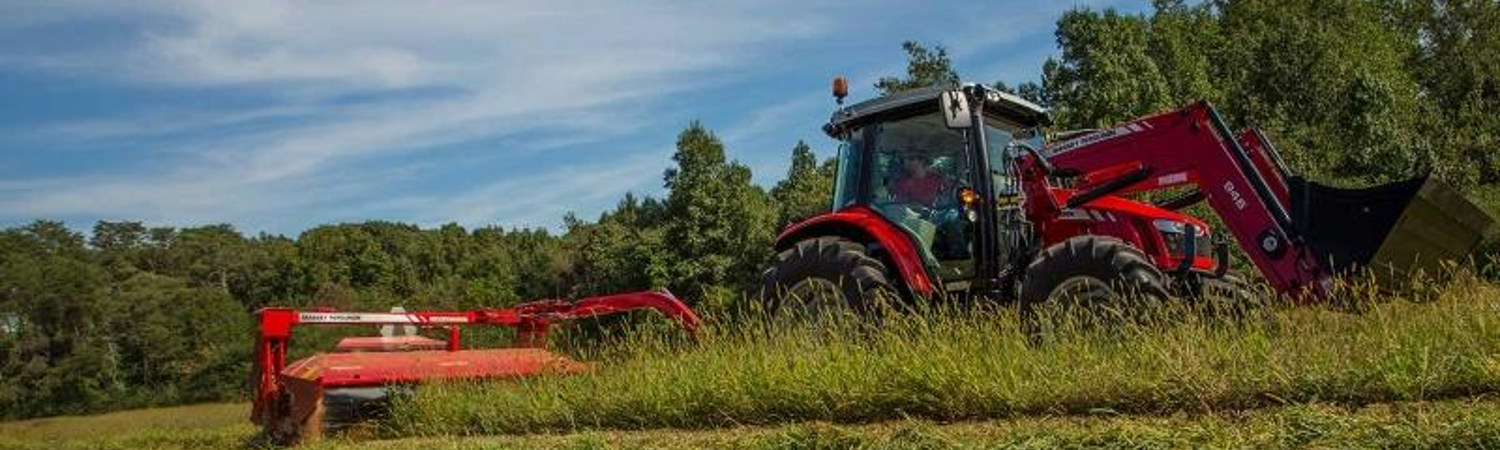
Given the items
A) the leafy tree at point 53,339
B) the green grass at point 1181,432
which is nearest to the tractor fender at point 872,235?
the green grass at point 1181,432

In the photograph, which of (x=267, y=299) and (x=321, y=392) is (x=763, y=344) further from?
(x=267, y=299)

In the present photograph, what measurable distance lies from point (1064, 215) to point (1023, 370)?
9.88 feet

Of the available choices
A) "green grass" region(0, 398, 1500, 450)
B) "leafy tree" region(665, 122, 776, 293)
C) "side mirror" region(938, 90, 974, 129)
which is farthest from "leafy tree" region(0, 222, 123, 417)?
"green grass" region(0, 398, 1500, 450)

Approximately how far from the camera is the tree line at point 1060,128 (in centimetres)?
2658

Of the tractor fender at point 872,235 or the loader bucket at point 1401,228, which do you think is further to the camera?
the tractor fender at point 872,235

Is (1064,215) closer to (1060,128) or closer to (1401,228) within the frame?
(1401,228)

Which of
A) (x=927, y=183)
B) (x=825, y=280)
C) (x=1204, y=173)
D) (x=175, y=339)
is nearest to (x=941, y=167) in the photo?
(x=927, y=183)

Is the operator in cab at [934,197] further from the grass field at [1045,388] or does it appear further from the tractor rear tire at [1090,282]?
the grass field at [1045,388]

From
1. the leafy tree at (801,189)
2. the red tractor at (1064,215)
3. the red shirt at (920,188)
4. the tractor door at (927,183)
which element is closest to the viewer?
the red tractor at (1064,215)

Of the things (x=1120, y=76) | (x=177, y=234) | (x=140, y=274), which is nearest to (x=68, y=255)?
(x=140, y=274)

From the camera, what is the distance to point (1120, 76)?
25578mm

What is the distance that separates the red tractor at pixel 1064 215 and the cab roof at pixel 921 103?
17mm

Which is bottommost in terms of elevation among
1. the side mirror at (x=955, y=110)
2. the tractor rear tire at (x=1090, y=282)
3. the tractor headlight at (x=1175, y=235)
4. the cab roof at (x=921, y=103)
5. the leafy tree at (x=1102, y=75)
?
the tractor rear tire at (x=1090, y=282)

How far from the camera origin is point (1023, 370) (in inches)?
219
